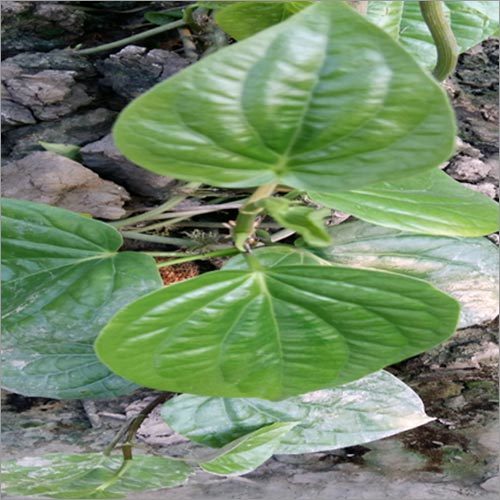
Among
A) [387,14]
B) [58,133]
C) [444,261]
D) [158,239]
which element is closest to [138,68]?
[58,133]

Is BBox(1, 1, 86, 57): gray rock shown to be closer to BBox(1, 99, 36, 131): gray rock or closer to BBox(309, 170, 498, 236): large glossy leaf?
BBox(1, 99, 36, 131): gray rock

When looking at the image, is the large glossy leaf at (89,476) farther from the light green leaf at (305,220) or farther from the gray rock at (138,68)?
the gray rock at (138,68)

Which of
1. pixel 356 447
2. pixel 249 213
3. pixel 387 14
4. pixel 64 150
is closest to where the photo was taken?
pixel 249 213

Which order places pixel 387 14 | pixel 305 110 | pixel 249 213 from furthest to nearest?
pixel 387 14, pixel 249 213, pixel 305 110

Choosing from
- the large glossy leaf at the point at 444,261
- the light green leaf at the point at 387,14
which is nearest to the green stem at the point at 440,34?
the light green leaf at the point at 387,14

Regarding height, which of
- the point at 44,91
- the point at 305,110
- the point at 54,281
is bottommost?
the point at 54,281

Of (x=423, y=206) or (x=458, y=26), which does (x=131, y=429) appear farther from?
(x=458, y=26)

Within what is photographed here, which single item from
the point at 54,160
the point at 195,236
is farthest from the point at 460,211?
the point at 54,160
